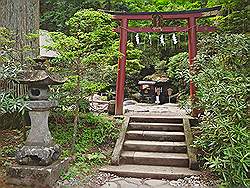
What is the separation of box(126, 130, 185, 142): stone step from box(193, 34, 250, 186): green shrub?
2.79 feet

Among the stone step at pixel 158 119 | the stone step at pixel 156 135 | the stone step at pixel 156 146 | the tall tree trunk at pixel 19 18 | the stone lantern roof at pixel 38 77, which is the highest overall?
the tall tree trunk at pixel 19 18

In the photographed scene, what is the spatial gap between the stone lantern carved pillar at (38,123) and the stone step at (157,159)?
4.98ft

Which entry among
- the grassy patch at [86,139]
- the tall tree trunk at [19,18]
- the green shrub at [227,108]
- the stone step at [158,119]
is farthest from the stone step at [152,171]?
the tall tree trunk at [19,18]

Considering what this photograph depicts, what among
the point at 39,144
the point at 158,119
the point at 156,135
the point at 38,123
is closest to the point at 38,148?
the point at 39,144

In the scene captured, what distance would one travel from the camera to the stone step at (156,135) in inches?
243

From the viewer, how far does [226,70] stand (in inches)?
207

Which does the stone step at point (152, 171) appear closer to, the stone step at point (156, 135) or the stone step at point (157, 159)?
the stone step at point (157, 159)

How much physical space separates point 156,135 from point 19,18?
12.8 feet

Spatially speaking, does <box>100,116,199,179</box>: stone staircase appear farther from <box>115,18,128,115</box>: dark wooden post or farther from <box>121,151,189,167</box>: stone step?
<box>115,18,128,115</box>: dark wooden post

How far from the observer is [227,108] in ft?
14.6

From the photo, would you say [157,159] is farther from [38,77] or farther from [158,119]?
[38,77]

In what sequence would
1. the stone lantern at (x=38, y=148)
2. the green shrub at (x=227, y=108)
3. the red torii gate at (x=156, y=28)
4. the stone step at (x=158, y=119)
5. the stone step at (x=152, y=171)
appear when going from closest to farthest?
the green shrub at (x=227, y=108) → the stone lantern at (x=38, y=148) → the stone step at (x=152, y=171) → the stone step at (x=158, y=119) → the red torii gate at (x=156, y=28)

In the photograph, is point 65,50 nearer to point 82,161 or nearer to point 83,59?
point 83,59

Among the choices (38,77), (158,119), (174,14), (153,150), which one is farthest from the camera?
(174,14)
